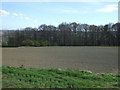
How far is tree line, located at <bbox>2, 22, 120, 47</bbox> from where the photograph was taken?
250ft

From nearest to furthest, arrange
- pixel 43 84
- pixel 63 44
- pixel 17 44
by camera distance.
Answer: pixel 43 84 < pixel 17 44 < pixel 63 44

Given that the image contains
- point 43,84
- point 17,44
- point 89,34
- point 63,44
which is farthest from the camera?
point 89,34

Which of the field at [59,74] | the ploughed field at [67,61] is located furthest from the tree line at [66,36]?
the field at [59,74]

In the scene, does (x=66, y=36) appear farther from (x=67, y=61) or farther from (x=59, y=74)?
(x=59, y=74)

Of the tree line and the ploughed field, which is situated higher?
the tree line

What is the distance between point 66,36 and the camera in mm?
82000

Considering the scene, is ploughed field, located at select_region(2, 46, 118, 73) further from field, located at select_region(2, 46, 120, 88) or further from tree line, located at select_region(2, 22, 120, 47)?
tree line, located at select_region(2, 22, 120, 47)

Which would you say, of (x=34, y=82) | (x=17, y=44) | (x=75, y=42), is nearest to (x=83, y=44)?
(x=75, y=42)

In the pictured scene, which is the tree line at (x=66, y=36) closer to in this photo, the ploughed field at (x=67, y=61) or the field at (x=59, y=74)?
the ploughed field at (x=67, y=61)

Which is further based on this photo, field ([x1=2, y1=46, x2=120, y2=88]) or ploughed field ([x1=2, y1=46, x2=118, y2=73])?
ploughed field ([x1=2, y1=46, x2=118, y2=73])

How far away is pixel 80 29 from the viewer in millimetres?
91062

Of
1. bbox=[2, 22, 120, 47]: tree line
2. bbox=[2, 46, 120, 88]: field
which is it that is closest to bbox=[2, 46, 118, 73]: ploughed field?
bbox=[2, 46, 120, 88]: field

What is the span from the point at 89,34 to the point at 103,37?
23.3ft

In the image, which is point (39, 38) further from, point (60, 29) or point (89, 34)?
point (89, 34)
